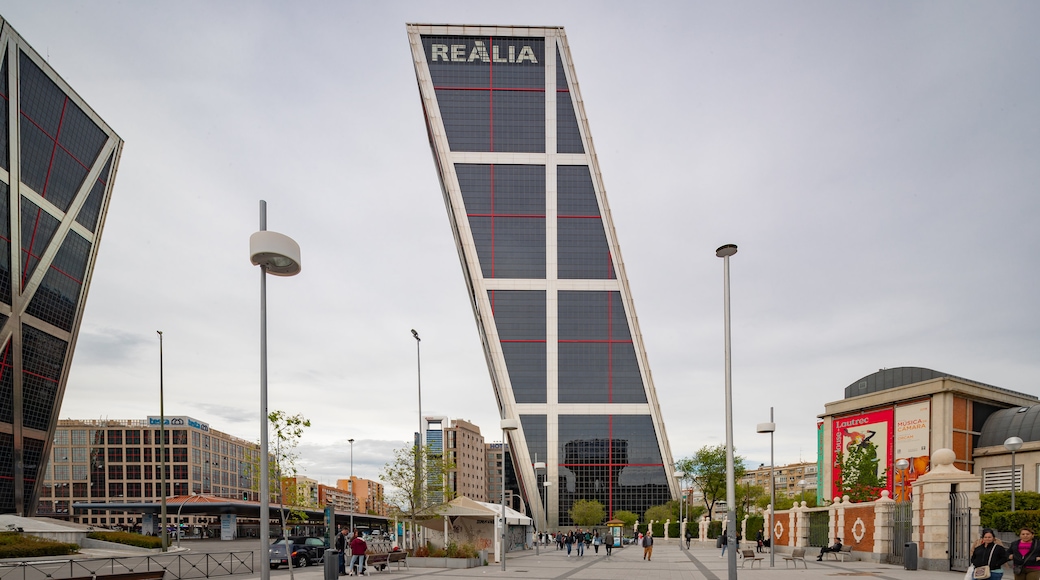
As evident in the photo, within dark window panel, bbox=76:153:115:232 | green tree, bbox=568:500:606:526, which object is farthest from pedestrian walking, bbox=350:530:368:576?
green tree, bbox=568:500:606:526

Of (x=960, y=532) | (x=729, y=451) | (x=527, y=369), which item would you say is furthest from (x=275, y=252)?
(x=527, y=369)

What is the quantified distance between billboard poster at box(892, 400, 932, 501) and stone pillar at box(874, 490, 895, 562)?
76.5ft

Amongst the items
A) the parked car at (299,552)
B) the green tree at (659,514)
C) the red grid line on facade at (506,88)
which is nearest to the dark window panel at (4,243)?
the parked car at (299,552)

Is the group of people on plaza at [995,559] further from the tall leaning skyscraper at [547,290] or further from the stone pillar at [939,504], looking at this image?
the tall leaning skyscraper at [547,290]

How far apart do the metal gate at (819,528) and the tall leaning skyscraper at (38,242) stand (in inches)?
2319

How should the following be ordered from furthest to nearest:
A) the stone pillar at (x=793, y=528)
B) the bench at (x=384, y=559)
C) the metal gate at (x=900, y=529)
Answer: the stone pillar at (x=793, y=528)
the metal gate at (x=900, y=529)
the bench at (x=384, y=559)

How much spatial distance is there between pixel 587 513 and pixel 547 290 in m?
27.0

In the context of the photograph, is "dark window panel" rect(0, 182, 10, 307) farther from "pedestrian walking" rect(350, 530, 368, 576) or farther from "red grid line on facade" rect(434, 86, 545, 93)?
"red grid line on facade" rect(434, 86, 545, 93)

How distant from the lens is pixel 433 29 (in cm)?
9062

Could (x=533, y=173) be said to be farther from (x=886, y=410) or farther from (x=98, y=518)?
(x=98, y=518)

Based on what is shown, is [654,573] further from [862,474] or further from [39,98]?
[39,98]

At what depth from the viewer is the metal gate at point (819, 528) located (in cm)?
3772

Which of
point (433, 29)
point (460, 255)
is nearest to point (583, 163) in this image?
point (460, 255)

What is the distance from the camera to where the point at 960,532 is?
2262 cm
